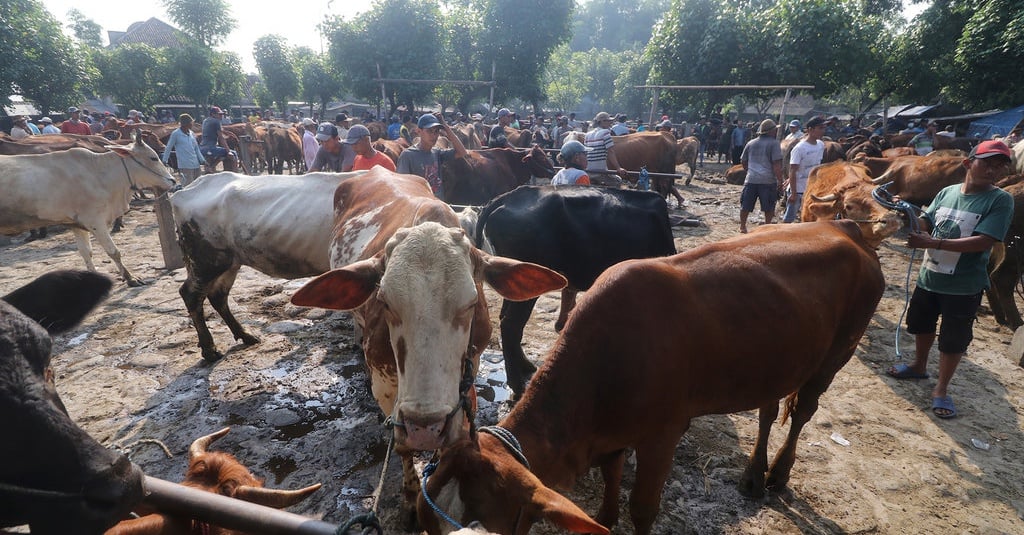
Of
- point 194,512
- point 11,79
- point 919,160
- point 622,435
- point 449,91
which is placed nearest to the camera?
point 194,512

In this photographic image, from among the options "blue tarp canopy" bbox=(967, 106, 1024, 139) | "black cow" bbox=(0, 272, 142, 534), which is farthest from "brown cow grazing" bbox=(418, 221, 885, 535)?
"blue tarp canopy" bbox=(967, 106, 1024, 139)

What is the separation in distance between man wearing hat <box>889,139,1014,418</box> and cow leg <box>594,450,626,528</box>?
2869 millimetres

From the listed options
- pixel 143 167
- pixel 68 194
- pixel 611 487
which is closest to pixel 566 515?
pixel 611 487

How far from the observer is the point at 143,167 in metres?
8.09

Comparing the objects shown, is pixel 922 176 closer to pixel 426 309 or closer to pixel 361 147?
pixel 361 147

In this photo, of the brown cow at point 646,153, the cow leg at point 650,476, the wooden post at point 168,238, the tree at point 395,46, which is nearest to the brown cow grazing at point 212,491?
the cow leg at point 650,476

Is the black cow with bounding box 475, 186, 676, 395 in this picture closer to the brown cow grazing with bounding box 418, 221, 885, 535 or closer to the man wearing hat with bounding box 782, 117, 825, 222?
the brown cow grazing with bounding box 418, 221, 885, 535

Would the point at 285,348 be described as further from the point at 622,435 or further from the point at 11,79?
the point at 11,79

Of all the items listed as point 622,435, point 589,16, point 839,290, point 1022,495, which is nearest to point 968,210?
point 839,290

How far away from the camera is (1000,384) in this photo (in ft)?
15.7

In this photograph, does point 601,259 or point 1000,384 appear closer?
point 601,259

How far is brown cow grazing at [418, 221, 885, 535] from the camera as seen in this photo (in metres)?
2.40

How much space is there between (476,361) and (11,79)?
30.6 m

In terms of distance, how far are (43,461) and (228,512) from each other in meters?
0.51
